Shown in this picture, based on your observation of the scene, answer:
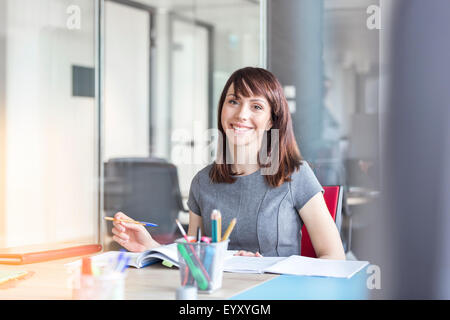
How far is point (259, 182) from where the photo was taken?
1.85 meters

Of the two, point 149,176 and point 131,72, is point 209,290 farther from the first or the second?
point 131,72

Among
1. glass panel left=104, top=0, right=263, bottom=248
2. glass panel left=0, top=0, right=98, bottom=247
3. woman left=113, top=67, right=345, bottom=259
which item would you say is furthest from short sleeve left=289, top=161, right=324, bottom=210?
glass panel left=104, top=0, right=263, bottom=248

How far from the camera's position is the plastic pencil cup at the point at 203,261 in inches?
43.2

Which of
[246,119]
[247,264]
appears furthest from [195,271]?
[246,119]

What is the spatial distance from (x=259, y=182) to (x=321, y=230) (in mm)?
256

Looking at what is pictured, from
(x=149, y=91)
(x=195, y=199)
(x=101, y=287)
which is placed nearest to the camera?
(x=101, y=287)

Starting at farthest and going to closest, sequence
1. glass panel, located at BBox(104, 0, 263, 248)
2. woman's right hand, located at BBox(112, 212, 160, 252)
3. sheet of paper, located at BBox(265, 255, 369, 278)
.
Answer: glass panel, located at BBox(104, 0, 263, 248)
woman's right hand, located at BBox(112, 212, 160, 252)
sheet of paper, located at BBox(265, 255, 369, 278)

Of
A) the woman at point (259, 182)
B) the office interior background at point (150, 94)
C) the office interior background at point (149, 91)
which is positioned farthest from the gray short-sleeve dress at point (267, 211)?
the office interior background at point (149, 91)

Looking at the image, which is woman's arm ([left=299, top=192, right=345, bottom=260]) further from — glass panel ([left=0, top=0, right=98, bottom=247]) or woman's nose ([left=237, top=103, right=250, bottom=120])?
glass panel ([left=0, top=0, right=98, bottom=247])

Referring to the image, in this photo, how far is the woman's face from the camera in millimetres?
1846

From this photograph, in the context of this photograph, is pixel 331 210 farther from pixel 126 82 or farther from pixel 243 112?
pixel 126 82

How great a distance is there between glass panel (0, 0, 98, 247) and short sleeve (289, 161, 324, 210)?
287 centimetres
